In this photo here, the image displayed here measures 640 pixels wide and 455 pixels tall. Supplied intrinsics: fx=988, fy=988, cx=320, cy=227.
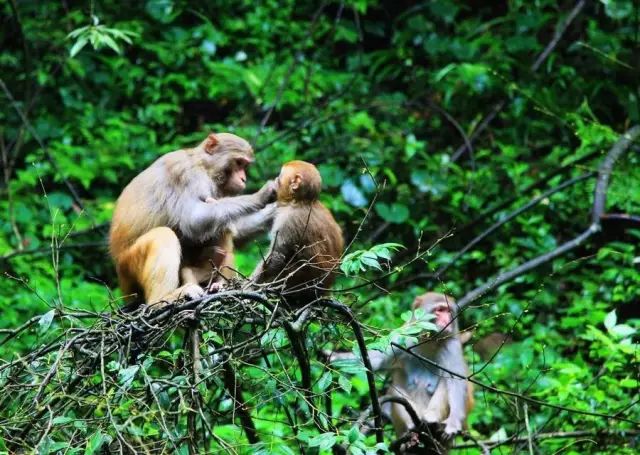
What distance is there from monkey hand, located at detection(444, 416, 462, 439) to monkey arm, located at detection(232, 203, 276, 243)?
2.12 metres

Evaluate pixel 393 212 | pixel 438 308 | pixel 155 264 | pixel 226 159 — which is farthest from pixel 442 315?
pixel 393 212

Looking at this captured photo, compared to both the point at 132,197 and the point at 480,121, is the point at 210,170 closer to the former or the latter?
the point at 132,197

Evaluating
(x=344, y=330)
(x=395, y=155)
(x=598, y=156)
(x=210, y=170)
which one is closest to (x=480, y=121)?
(x=395, y=155)

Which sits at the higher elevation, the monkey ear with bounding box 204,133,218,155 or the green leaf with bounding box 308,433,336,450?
the monkey ear with bounding box 204,133,218,155

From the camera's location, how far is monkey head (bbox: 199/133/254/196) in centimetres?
659

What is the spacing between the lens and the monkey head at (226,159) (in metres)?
6.59

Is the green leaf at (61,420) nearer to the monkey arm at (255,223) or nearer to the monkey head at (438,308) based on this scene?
the monkey arm at (255,223)

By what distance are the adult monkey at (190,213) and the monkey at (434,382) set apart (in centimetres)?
174

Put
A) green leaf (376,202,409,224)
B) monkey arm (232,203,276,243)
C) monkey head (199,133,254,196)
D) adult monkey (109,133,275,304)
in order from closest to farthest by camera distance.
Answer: adult monkey (109,133,275,304)
monkey arm (232,203,276,243)
monkey head (199,133,254,196)
green leaf (376,202,409,224)

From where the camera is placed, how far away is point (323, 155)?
452 inches

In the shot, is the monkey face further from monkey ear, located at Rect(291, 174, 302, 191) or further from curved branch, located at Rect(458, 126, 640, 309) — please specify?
monkey ear, located at Rect(291, 174, 302, 191)

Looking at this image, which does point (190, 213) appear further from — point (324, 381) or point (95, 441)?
point (95, 441)

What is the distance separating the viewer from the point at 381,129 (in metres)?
12.5

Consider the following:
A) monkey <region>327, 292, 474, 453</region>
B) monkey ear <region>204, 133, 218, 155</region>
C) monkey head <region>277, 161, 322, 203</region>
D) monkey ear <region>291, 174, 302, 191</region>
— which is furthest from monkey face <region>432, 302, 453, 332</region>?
monkey ear <region>204, 133, 218, 155</region>
